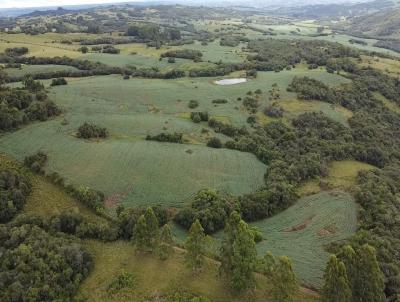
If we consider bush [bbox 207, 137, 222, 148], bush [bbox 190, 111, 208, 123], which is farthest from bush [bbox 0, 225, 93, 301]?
bush [bbox 190, 111, 208, 123]

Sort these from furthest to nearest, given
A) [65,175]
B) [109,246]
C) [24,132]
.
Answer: [24,132], [65,175], [109,246]

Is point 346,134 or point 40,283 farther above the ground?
point 40,283

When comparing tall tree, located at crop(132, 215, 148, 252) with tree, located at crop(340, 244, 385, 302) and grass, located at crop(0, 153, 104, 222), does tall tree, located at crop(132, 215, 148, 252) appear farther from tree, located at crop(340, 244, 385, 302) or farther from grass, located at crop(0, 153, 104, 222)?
tree, located at crop(340, 244, 385, 302)

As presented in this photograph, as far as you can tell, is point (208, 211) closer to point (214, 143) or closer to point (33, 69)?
point (214, 143)

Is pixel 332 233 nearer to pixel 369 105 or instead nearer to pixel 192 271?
pixel 192 271

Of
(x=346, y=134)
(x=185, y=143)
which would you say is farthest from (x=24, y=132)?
(x=346, y=134)

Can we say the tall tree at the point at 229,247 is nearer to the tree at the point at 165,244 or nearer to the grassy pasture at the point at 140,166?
the tree at the point at 165,244

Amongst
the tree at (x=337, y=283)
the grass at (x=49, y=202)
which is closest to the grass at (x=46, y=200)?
the grass at (x=49, y=202)
